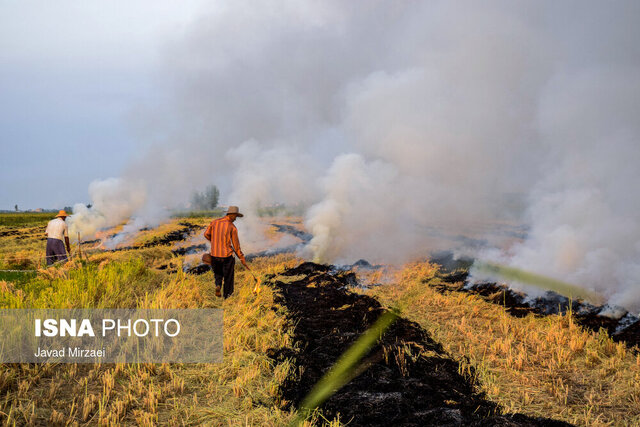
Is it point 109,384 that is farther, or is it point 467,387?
point 467,387

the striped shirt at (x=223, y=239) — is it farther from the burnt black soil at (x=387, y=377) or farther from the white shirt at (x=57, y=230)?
the white shirt at (x=57, y=230)

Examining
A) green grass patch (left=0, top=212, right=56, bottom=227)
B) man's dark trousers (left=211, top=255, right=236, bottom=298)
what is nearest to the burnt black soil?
man's dark trousers (left=211, top=255, right=236, bottom=298)

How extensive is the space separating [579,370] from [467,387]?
1.92 m

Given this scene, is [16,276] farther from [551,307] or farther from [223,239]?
[551,307]

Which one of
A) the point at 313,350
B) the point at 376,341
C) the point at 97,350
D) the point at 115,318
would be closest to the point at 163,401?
the point at 97,350

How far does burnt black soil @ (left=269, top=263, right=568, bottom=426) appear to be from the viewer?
10.5ft

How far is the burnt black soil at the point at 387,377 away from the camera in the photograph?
3.20 meters

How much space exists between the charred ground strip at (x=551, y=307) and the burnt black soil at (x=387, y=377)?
3038 millimetres

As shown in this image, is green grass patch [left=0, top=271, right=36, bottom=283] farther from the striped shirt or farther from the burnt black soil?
the burnt black soil

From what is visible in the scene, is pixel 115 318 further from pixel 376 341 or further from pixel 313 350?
pixel 376 341

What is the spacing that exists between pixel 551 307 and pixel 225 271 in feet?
24.6

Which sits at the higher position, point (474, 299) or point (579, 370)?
point (474, 299)

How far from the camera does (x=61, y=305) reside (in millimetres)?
4949

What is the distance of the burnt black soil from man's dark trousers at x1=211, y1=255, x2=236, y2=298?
133 centimetres
